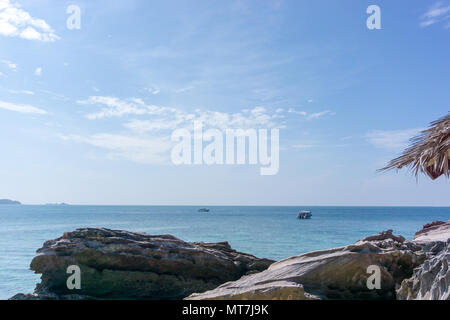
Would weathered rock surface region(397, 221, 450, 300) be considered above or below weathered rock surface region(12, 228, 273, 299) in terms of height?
above

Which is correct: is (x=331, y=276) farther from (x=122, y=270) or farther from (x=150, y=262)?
(x=122, y=270)

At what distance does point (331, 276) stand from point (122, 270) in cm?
634

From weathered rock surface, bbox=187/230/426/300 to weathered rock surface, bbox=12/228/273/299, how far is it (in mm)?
3245

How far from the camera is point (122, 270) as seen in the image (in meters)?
10.7

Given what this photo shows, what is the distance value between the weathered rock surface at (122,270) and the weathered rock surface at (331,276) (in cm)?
325

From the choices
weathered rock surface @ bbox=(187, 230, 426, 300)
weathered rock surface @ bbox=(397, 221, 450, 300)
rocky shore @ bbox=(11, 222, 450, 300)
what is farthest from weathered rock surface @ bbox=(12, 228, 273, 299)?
weathered rock surface @ bbox=(397, 221, 450, 300)

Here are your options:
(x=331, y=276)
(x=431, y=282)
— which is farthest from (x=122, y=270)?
(x=431, y=282)

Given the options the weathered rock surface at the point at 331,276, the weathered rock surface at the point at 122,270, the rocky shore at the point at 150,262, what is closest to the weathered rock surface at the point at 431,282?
the weathered rock surface at the point at 331,276

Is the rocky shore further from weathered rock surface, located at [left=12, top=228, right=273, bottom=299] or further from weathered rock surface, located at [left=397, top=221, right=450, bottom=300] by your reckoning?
weathered rock surface, located at [left=397, top=221, right=450, bottom=300]

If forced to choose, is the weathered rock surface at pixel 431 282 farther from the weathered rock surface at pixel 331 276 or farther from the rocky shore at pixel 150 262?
the rocky shore at pixel 150 262

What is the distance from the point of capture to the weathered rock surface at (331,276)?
676 cm

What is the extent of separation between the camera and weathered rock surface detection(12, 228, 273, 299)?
10.6 m

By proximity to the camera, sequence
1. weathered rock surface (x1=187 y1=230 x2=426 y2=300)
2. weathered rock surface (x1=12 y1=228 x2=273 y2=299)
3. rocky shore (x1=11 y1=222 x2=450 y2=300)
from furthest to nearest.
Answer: weathered rock surface (x1=12 y1=228 x2=273 y2=299) → rocky shore (x1=11 y1=222 x2=450 y2=300) → weathered rock surface (x1=187 y1=230 x2=426 y2=300)
